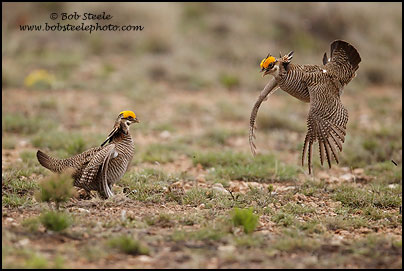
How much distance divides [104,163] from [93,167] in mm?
122

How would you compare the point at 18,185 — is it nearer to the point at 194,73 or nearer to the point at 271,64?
the point at 271,64

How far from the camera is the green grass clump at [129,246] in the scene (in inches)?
176

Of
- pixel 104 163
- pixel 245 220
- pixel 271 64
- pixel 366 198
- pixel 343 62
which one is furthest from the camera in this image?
pixel 343 62

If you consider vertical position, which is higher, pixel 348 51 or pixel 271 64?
pixel 348 51

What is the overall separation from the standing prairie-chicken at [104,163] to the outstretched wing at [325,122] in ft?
6.42

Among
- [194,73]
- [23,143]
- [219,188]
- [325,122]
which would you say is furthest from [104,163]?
[194,73]

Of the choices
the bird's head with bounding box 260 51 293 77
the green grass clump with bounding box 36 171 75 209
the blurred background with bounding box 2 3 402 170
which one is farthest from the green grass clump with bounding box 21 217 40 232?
the blurred background with bounding box 2 3 402 170

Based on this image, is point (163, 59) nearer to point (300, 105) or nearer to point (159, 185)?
point (300, 105)

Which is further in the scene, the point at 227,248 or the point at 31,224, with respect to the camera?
the point at 31,224

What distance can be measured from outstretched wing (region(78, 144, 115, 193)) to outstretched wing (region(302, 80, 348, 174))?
2123mm

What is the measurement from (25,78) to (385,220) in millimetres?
9065

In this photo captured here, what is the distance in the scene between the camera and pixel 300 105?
1236cm

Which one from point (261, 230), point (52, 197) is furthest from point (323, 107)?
point (52, 197)

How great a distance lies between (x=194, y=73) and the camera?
1348 cm
